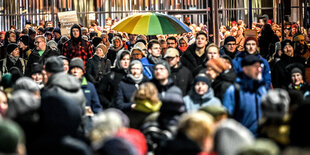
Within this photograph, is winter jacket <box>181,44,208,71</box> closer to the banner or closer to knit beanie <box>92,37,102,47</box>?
knit beanie <box>92,37,102,47</box>

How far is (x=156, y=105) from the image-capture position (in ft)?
29.1

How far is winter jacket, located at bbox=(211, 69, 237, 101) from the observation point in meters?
9.84

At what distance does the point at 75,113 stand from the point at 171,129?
41.3 inches

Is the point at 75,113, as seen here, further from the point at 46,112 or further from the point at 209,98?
the point at 209,98

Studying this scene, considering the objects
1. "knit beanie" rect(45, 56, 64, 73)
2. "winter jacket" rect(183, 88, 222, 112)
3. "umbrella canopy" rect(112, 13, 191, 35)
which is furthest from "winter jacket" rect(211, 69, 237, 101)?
"umbrella canopy" rect(112, 13, 191, 35)

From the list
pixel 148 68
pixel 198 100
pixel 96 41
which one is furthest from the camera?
pixel 96 41

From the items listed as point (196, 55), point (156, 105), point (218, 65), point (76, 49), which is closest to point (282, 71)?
point (196, 55)

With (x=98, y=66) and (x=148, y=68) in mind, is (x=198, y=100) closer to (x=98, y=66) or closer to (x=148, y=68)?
(x=148, y=68)

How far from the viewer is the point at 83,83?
403 inches

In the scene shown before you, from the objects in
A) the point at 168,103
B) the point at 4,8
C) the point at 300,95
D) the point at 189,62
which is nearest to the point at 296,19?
the point at 4,8

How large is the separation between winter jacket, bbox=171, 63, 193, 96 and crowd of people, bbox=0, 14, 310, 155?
2 cm

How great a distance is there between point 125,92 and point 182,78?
116 centimetres

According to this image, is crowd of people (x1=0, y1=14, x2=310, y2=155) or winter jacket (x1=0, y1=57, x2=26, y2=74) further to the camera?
winter jacket (x1=0, y1=57, x2=26, y2=74)

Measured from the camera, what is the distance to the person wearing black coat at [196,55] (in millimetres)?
12492
